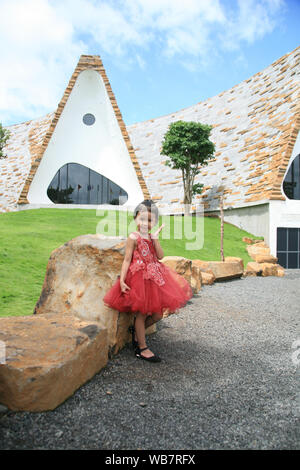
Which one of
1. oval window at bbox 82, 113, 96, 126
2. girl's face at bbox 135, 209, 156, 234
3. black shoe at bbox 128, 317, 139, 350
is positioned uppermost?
oval window at bbox 82, 113, 96, 126

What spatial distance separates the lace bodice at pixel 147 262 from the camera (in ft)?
10.2

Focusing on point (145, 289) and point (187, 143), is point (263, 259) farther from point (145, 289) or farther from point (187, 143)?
point (145, 289)

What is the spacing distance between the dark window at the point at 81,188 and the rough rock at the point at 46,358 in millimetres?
15583

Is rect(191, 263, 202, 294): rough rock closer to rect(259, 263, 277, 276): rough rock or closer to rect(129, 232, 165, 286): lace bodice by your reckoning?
rect(129, 232, 165, 286): lace bodice

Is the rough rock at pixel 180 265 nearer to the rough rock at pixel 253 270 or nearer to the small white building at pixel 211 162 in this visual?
the rough rock at pixel 253 270

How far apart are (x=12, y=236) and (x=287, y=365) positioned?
724 centimetres

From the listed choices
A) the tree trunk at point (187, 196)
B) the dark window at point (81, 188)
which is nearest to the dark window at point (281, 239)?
the tree trunk at point (187, 196)

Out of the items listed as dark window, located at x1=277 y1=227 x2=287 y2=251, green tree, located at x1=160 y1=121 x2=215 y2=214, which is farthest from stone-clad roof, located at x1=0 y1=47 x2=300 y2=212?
green tree, located at x1=160 y1=121 x2=215 y2=214

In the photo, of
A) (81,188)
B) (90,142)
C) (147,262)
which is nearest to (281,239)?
(81,188)

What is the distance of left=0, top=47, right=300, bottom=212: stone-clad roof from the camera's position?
50.1 ft

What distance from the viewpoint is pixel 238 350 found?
11.9 feet

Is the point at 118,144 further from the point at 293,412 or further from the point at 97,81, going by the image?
the point at 293,412

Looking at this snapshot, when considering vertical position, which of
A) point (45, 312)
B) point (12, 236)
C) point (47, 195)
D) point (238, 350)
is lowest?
point (238, 350)
